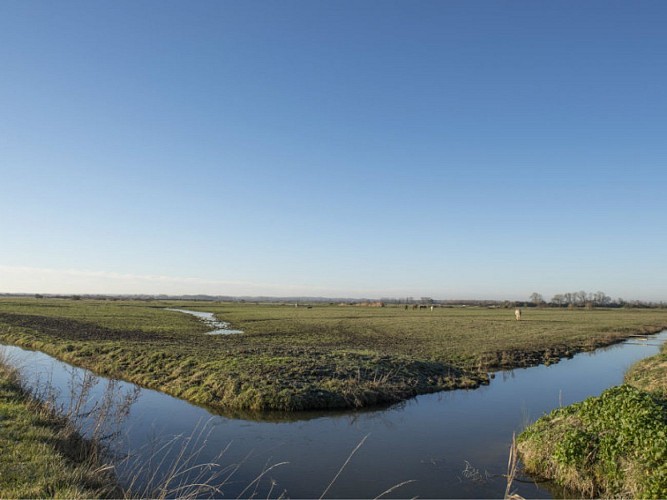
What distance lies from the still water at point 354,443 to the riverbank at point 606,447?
2.93ft

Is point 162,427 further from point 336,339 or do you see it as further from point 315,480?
point 336,339

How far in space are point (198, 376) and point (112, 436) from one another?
29.8 ft

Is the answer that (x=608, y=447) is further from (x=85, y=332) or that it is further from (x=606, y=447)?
(x=85, y=332)

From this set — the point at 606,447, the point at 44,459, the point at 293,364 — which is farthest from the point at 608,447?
the point at 293,364

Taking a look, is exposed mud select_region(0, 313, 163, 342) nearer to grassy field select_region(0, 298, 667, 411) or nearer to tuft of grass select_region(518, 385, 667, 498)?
grassy field select_region(0, 298, 667, 411)

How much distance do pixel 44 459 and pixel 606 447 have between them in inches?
539

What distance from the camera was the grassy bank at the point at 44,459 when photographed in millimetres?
8328

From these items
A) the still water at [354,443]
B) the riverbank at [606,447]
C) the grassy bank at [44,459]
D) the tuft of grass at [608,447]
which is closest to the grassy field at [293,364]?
the still water at [354,443]

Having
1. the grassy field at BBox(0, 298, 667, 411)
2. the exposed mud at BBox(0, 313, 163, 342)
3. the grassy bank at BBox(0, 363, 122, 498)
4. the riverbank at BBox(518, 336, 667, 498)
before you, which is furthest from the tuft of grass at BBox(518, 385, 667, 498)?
the exposed mud at BBox(0, 313, 163, 342)

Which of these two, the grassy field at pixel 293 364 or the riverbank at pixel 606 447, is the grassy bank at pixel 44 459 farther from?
the riverbank at pixel 606 447

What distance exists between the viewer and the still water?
38.3 ft

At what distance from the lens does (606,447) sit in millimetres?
11156

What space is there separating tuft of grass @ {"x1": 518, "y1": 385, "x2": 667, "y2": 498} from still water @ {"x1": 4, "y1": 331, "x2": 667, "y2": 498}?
93 cm

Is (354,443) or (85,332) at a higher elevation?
(85,332)
